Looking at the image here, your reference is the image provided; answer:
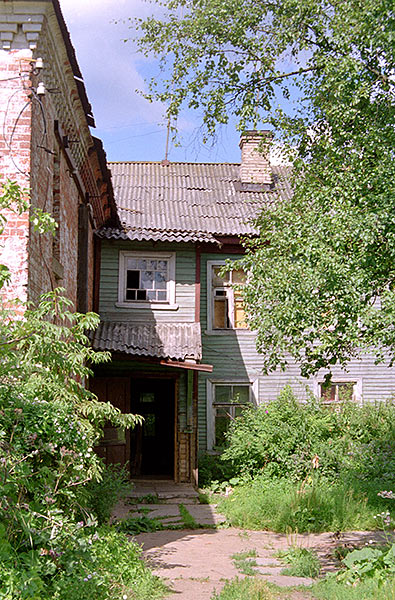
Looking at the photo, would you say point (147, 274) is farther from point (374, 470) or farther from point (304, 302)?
point (304, 302)

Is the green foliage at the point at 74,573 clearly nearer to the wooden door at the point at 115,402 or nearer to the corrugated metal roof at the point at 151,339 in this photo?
the corrugated metal roof at the point at 151,339

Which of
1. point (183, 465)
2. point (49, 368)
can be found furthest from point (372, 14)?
point (183, 465)

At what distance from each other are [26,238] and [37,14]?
2.28 metres

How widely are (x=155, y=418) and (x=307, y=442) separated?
541 centimetres

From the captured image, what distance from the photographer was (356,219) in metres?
6.20

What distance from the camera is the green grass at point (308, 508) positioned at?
30.5 feet

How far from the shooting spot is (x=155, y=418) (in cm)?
1691

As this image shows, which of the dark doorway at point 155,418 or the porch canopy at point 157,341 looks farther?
the dark doorway at point 155,418

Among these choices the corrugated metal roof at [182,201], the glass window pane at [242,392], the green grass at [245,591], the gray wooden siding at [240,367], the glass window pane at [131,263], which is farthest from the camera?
the glass window pane at [242,392]

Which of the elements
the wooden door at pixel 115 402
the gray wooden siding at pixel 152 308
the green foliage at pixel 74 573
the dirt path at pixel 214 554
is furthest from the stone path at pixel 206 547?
the gray wooden siding at pixel 152 308

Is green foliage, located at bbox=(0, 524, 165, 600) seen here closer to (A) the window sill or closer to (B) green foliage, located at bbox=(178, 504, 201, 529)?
(B) green foliage, located at bbox=(178, 504, 201, 529)

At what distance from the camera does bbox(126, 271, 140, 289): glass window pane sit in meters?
14.6

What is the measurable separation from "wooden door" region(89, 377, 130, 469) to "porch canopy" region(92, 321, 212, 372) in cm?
107

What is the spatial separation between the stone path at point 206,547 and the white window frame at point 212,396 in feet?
8.55
